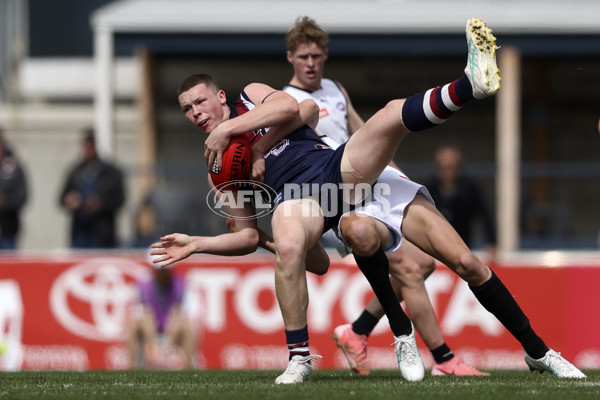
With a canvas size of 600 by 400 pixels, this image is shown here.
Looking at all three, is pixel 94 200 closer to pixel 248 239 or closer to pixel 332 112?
pixel 332 112

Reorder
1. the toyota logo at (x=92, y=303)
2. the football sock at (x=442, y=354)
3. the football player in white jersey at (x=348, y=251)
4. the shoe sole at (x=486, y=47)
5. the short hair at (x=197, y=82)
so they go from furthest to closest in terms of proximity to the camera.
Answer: the toyota logo at (x=92, y=303)
the football sock at (x=442, y=354)
the football player in white jersey at (x=348, y=251)
the short hair at (x=197, y=82)
the shoe sole at (x=486, y=47)

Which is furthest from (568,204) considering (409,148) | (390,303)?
(390,303)

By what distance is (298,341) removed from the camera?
5.59 m

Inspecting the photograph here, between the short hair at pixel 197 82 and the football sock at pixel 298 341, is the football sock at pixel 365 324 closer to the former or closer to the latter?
the football sock at pixel 298 341

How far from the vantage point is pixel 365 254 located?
5.60 m

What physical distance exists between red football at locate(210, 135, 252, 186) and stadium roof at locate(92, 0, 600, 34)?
7.79 meters

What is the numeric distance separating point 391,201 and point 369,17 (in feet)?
26.8

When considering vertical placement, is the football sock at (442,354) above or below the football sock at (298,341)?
below

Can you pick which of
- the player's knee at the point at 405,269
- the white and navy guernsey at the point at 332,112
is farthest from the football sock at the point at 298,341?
the white and navy guernsey at the point at 332,112

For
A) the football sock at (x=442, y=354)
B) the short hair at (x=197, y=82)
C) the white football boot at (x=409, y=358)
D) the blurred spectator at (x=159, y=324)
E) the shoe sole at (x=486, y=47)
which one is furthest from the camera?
the blurred spectator at (x=159, y=324)

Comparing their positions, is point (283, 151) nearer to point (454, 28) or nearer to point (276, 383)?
point (276, 383)

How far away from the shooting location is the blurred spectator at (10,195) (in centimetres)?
1189

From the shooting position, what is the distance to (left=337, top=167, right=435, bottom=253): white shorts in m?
5.75

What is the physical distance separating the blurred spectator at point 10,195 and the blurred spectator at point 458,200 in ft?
15.5
